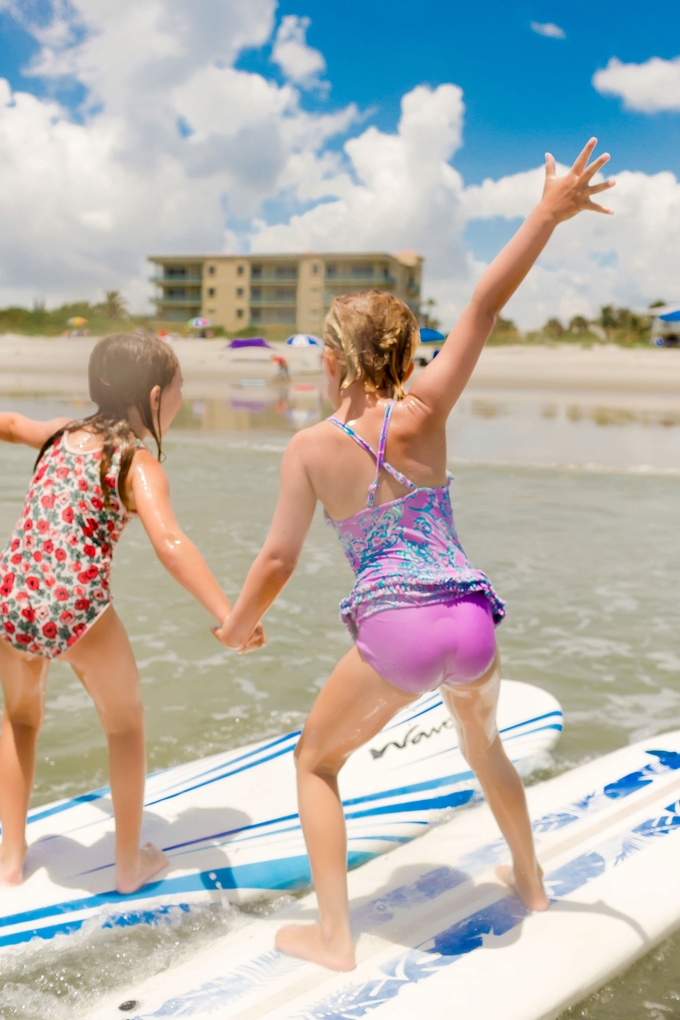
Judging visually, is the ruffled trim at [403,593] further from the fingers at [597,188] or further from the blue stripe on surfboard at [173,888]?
the blue stripe on surfboard at [173,888]

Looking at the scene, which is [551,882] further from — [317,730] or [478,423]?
[478,423]

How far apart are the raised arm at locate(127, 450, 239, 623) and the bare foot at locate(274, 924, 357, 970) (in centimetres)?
87

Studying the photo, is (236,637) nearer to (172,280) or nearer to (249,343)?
(249,343)

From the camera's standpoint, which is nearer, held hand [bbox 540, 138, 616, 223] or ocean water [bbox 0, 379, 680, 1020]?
held hand [bbox 540, 138, 616, 223]

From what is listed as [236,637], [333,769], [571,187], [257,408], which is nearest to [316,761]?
[333,769]

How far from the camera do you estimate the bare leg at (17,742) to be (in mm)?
2545

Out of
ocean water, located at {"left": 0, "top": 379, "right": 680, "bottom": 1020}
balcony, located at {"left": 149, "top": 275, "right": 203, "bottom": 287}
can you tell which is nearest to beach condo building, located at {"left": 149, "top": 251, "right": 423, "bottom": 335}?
balcony, located at {"left": 149, "top": 275, "right": 203, "bottom": 287}

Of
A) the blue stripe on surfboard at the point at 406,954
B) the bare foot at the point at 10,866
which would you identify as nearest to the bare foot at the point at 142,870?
the bare foot at the point at 10,866

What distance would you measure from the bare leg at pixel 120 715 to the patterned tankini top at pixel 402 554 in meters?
0.75

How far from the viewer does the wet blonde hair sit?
6.91 feet

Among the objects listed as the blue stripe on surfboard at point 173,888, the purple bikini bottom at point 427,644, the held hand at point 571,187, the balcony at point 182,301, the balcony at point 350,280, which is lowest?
the blue stripe on surfboard at point 173,888

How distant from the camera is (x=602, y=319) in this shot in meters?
65.4

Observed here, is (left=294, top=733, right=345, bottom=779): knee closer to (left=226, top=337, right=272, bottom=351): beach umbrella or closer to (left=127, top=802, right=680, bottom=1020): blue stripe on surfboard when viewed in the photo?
(left=127, top=802, right=680, bottom=1020): blue stripe on surfboard

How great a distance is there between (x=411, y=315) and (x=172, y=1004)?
182 cm
